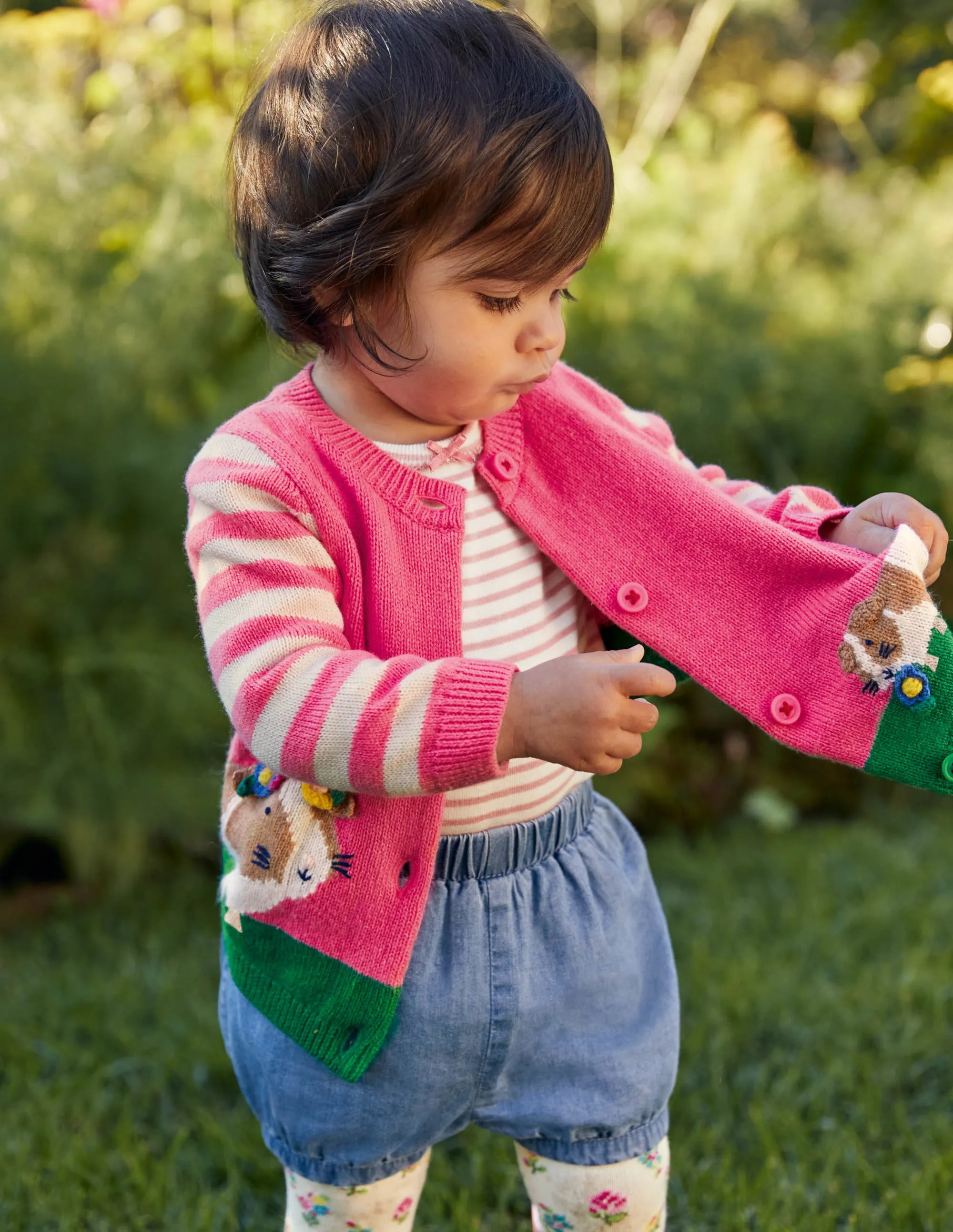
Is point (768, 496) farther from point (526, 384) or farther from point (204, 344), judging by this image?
point (204, 344)

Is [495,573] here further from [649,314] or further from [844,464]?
[844,464]

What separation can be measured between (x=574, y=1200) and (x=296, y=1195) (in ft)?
1.04

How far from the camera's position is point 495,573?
1.40 meters

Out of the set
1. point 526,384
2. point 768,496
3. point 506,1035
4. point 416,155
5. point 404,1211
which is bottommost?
point 404,1211

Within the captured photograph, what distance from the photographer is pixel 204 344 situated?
3.40 m

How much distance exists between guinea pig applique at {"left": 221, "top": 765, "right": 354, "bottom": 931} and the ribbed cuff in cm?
20

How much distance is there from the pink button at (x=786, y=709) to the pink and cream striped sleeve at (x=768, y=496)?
0.63 ft

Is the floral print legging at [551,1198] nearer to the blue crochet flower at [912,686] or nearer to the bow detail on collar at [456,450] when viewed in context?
the blue crochet flower at [912,686]

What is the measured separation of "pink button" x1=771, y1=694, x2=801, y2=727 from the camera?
1.34 meters

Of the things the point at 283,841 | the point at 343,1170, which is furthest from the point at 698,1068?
the point at 283,841

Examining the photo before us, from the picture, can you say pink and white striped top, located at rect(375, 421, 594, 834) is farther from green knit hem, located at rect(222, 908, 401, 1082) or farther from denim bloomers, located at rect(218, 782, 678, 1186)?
green knit hem, located at rect(222, 908, 401, 1082)

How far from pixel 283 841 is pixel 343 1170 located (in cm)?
40

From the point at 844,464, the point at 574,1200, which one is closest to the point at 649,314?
the point at 844,464

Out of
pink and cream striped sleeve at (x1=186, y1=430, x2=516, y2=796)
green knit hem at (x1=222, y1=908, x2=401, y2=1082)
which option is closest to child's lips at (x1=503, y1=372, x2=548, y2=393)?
pink and cream striped sleeve at (x1=186, y1=430, x2=516, y2=796)
